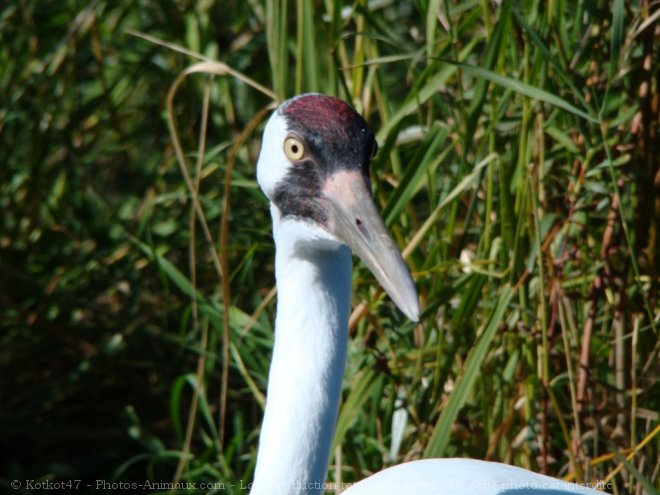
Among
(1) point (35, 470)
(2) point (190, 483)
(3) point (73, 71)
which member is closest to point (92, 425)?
(1) point (35, 470)

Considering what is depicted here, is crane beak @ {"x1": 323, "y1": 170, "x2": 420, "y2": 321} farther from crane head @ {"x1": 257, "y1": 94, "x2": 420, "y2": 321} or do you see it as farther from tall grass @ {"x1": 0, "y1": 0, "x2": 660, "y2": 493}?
tall grass @ {"x1": 0, "y1": 0, "x2": 660, "y2": 493}

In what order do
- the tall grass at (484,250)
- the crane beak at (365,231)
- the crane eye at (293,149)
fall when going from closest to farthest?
the crane beak at (365,231)
the crane eye at (293,149)
the tall grass at (484,250)

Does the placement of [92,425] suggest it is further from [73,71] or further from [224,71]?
[224,71]

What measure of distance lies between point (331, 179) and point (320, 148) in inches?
2.1

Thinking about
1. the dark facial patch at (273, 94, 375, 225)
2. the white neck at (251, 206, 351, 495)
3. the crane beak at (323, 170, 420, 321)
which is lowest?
the white neck at (251, 206, 351, 495)

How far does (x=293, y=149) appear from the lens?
5.80ft

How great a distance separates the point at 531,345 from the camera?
238 cm

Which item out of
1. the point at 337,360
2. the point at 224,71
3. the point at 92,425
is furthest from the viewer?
the point at 92,425

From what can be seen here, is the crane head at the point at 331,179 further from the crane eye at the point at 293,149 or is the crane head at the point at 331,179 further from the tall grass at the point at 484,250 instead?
the tall grass at the point at 484,250

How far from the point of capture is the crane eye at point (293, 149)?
5.76ft

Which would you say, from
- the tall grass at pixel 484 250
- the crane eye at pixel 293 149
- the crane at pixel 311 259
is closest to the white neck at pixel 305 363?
the crane at pixel 311 259

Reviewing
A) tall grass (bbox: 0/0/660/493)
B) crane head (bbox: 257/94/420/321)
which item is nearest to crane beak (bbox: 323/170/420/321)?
crane head (bbox: 257/94/420/321)

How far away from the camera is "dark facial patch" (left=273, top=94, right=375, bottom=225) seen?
1734 millimetres

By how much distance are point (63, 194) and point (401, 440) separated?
1580mm
